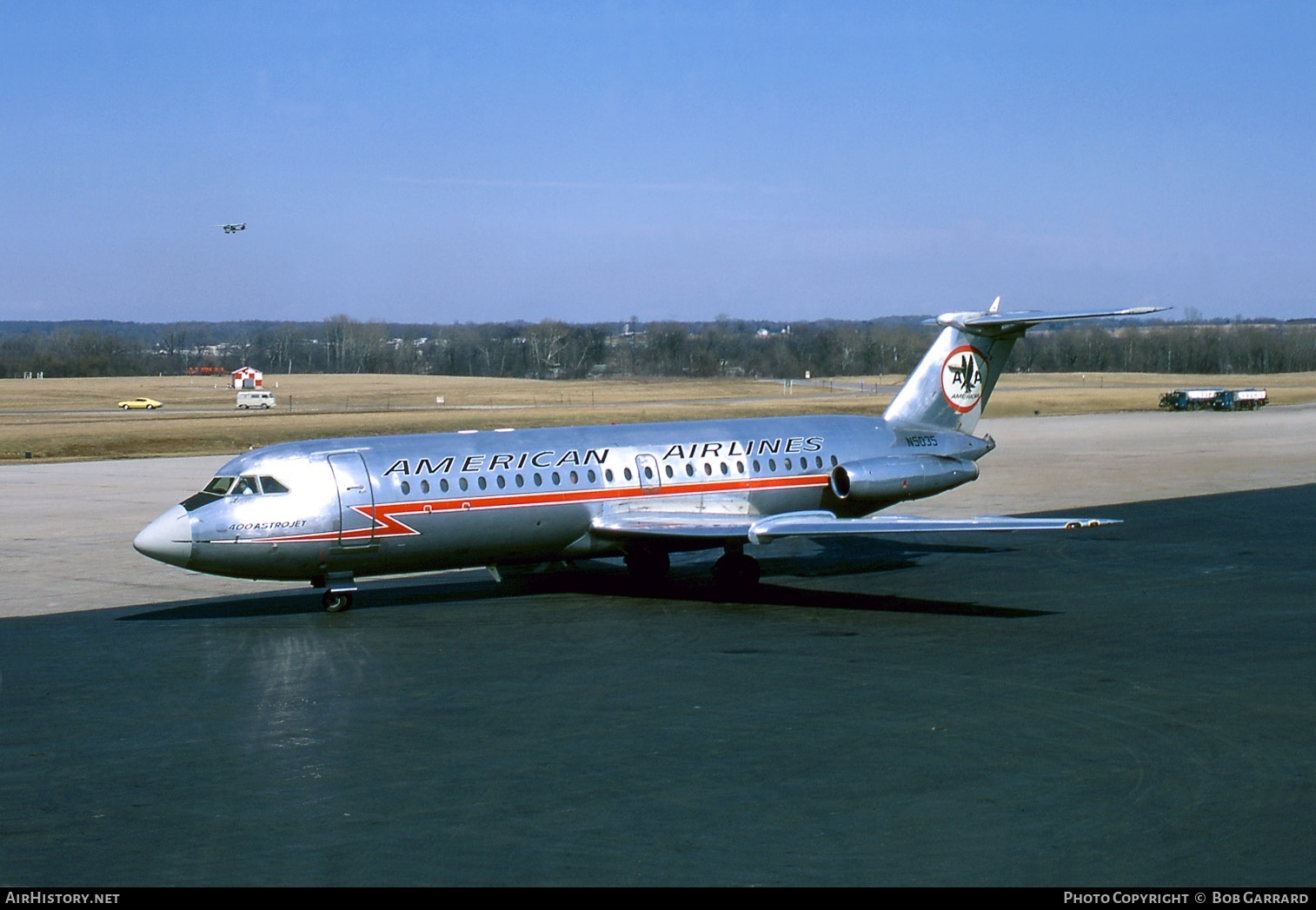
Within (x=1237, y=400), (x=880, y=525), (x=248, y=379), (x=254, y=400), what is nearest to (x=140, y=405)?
(x=254, y=400)

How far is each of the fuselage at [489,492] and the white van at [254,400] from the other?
85.8 meters

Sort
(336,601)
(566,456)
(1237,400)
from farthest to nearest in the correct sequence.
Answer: (1237,400) < (566,456) < (336,601)

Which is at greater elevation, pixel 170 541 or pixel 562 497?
pixel 562 497

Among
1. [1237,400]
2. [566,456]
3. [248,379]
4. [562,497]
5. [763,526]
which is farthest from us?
[248,379]

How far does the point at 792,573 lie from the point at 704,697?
1259 cm

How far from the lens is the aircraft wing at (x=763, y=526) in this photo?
25500 millimetres

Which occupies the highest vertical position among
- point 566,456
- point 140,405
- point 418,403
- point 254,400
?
point 566,456

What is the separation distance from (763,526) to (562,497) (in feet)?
12.9

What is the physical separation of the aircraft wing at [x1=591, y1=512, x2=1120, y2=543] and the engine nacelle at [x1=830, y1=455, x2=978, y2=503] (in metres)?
2.25

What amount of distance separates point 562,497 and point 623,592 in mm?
2525

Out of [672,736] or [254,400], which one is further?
[254,400]

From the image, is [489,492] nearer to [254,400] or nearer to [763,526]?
[763,526]

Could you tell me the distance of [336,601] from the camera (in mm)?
26609
